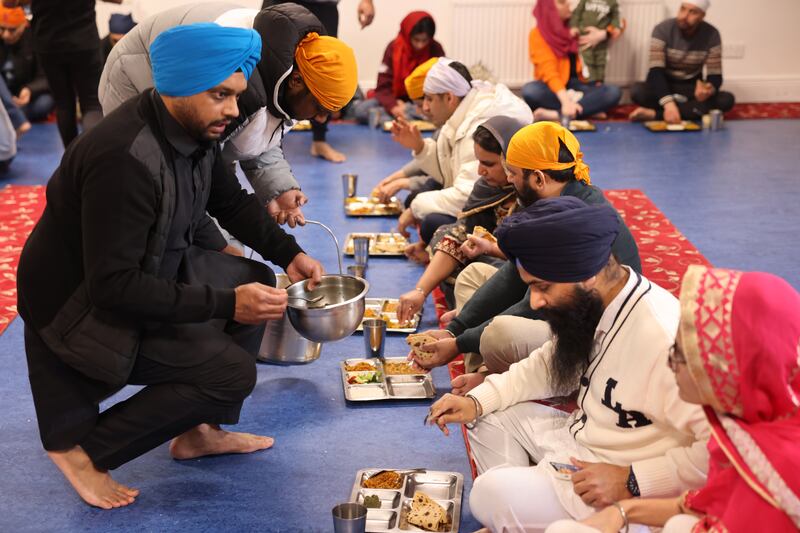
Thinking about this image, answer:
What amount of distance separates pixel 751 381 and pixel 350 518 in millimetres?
1151

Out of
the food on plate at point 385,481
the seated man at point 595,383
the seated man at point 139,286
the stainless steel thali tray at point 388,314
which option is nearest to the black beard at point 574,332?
the seated man at point 595,383

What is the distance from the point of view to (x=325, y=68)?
10.3ft

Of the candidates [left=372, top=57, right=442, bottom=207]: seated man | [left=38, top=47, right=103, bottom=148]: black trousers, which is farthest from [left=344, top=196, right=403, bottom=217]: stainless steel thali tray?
[left=38, top=47, right=103, bottom=148]: black trousers

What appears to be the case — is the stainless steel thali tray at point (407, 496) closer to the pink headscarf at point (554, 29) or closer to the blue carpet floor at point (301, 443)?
the blue carpet floor at point (301, 443)

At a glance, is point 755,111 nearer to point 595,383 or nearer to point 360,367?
point 360,367

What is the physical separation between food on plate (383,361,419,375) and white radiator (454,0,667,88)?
236 inches

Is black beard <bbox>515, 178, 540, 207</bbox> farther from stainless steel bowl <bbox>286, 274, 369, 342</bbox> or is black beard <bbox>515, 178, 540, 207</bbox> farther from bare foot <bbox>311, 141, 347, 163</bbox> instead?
bare foot <bbox>311, 141, 347, 163</bbox>

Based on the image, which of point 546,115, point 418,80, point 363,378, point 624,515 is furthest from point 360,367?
point 546,115

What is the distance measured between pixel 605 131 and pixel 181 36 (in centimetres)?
617

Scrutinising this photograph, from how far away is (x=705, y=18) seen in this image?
9180 mm

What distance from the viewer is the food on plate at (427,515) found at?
2.56m

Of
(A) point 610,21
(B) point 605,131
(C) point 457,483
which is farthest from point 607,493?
(A) point 610,21

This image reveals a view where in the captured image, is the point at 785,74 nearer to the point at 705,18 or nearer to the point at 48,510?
the point at 705,18

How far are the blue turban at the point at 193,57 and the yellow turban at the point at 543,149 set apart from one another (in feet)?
3.41
